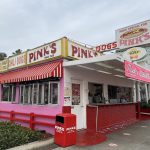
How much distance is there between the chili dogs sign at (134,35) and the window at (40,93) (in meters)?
12.4

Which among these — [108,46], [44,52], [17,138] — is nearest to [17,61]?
[44,52]

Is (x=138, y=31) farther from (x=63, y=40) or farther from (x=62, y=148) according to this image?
(x=62, y=148)

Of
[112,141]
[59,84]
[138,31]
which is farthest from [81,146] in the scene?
[138,31]

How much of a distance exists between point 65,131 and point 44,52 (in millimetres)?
4918

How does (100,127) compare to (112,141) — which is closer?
(112,141)

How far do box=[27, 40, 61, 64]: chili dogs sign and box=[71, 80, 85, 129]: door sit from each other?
1728 mm

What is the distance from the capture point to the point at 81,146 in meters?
7.78

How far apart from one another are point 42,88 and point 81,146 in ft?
13.7

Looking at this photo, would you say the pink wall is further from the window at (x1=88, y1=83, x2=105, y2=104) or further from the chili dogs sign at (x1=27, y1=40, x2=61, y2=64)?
the window at (x1=88, y1=83, x2=105, y2=104)

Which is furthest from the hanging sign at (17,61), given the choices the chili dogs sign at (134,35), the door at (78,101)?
the chili dogs sign at (134,35)

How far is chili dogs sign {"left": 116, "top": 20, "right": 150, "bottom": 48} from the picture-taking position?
20.0 m

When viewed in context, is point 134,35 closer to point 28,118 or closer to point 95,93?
point 95,93

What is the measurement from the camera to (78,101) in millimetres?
10859

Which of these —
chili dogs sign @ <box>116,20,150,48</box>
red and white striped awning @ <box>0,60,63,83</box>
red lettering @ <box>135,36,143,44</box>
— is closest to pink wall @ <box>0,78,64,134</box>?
red and white striped awning @ <box>0,60,63,83</box>
